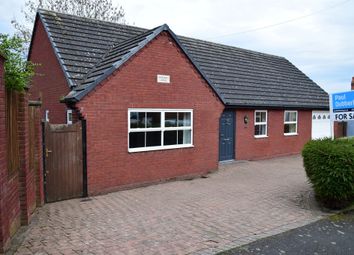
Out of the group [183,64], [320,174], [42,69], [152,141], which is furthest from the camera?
[42,69]

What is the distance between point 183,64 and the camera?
10547 millimetres

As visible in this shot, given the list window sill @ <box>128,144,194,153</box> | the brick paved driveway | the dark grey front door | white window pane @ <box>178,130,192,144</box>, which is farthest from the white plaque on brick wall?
the dark grey front door

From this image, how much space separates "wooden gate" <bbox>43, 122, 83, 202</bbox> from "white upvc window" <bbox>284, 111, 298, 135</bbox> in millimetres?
11323

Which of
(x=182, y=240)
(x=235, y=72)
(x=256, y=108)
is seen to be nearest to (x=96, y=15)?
(x=235, y=72)

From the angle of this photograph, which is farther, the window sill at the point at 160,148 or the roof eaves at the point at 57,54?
the window sill at the point at 160,148

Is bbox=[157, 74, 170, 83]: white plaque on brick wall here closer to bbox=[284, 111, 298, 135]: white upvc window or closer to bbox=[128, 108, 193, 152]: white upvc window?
bbox=[128, 108, 193, 152]: white upvc window

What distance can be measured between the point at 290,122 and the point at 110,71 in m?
11.0

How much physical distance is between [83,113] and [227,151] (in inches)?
290

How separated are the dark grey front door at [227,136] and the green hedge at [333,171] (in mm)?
6170

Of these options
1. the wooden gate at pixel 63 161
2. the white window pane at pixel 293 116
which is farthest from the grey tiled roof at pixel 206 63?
the wooden gate at pixel 63 161

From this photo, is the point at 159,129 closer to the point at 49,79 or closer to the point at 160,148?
the point at 160,148

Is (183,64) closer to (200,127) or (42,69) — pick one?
(200,127)

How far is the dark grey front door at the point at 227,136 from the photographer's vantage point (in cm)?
1368

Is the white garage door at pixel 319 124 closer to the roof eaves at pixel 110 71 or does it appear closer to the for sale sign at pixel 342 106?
the for sale sign at pixel 342 106
